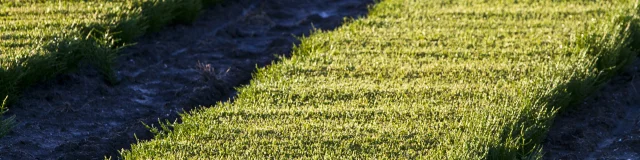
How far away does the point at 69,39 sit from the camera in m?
6.08

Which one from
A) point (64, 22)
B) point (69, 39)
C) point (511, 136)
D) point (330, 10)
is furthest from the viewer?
point (330, 10)

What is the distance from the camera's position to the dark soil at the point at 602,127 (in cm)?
522

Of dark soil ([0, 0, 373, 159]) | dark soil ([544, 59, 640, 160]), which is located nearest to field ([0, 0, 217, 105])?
dark soil ([0, 0, 373, 159])

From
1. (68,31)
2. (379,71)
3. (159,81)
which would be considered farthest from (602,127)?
(68,31)

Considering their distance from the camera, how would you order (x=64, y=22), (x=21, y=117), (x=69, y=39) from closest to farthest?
(x=21, y=117) < (x=69, y=39) < (x=64, y=22)

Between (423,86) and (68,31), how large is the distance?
236cm

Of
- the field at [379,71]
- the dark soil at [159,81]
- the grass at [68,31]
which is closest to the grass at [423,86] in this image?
the field at [379,71]

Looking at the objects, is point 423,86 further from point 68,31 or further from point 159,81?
point 68,31

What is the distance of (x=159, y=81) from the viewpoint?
249 inches

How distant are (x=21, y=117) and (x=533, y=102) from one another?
2.90 meters

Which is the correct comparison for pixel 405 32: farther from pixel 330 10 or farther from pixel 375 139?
pixel 375 139

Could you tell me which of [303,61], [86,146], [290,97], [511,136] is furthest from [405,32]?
[86,146]

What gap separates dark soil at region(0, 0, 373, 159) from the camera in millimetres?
5250

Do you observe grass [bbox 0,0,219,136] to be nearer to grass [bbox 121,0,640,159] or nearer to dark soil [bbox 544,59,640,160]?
grass [bbox 121,0,640,159]
